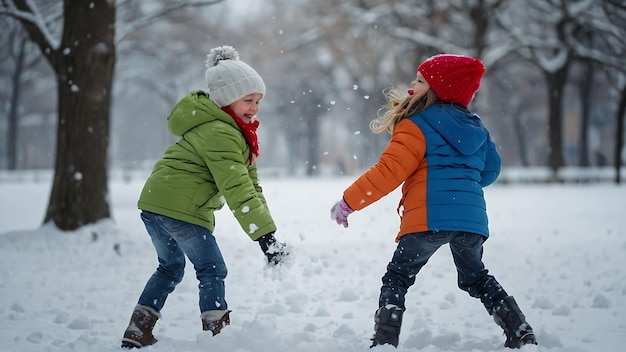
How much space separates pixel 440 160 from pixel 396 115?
37cm

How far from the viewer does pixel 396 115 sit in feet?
12.8

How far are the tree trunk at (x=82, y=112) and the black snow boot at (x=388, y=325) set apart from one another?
6.17 m

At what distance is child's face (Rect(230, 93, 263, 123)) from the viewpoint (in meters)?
3.94

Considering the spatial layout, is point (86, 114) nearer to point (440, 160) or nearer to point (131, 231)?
point (131, 231)

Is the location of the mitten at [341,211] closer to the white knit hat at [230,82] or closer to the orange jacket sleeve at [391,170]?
the orange jacket sleeve at [391,170]

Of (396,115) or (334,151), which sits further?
(334,151)

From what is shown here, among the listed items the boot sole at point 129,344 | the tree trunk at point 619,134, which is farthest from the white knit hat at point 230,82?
the tree trunk at point 619,134

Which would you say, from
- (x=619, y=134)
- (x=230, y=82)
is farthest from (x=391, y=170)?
(x=619, y=134)

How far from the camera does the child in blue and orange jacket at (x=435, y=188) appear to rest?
144 inches

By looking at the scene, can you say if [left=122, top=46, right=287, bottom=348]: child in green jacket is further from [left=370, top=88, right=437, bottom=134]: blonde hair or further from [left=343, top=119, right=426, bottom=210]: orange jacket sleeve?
[left=370, top=88, right=437, bottom=134]: blonde hair

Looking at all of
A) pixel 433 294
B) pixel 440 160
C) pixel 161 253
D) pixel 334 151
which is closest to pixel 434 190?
pixel 440 160

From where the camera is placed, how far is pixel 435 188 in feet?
12.1

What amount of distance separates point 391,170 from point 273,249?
2.42 ft

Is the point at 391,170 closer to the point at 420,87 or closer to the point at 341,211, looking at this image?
the point at 341,211
